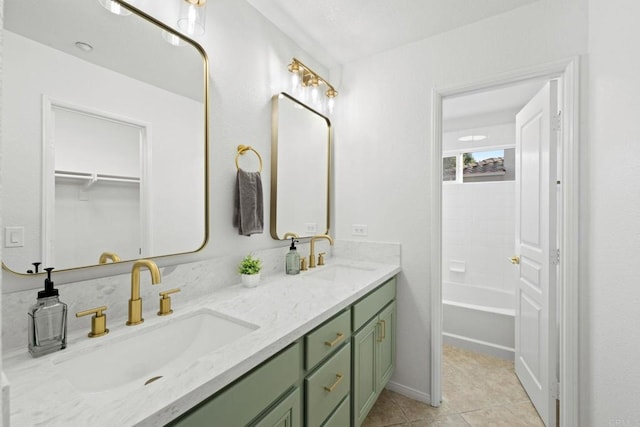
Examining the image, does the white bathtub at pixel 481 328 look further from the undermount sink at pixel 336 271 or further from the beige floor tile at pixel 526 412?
the undermount sink at pixel 336 271

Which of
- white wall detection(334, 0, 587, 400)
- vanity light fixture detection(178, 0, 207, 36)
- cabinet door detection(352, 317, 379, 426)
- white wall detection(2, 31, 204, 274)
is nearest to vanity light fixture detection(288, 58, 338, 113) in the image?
white wall detection(334, 0, 587, 400)

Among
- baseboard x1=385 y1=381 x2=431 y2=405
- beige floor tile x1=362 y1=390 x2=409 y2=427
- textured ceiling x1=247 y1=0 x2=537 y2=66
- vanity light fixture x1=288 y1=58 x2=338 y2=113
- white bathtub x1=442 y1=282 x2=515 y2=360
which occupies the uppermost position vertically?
textured ceiling x1=247 y1=0 x2=537 y2=66

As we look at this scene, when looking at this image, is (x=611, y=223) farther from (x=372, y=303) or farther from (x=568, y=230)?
(x=372, y=303)

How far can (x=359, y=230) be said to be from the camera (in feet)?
7.34

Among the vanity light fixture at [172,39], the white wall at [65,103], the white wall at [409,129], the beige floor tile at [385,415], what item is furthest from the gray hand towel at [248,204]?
the beige floor tile at [385,415]

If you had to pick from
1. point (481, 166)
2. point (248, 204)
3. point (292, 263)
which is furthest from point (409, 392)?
point (481, 166)

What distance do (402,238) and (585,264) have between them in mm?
956

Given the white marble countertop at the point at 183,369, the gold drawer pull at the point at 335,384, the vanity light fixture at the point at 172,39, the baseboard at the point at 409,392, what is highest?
the vanity light fixture at the point at 172,39

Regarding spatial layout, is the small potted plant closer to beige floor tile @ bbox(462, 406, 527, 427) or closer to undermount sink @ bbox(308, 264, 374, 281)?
undermount sink @ bbox(308, 264, 374, 281)

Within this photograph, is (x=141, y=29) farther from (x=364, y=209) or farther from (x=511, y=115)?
(x=511, y=115)

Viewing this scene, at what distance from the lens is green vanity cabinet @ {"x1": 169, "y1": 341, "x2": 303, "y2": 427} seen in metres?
0.74

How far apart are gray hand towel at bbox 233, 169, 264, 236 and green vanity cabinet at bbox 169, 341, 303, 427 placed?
Answer: 0.71 meters

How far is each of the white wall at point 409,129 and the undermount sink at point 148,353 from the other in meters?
1.33

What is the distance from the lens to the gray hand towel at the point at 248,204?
154 centimetres
